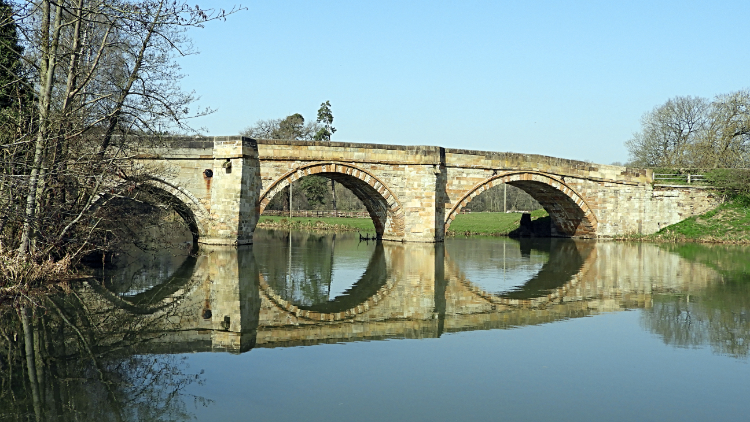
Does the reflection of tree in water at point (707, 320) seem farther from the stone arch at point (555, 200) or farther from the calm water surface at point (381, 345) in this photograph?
the stone arch at point (555, 200)

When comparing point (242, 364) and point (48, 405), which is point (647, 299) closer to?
point (242, 364)

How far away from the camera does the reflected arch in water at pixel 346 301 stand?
33.8 feet

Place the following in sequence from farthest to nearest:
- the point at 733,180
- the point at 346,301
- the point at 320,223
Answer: the point at 320,223
the point at 733,180
the point at 346,301

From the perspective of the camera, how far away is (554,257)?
20641mm

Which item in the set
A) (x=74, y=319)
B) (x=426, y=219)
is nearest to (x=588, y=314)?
(x=74, y=319)

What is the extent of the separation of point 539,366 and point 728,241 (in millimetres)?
23484

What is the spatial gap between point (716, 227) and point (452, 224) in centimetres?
1178

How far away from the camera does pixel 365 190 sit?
2434 centimetres

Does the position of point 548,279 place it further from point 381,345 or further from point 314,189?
point 314,189

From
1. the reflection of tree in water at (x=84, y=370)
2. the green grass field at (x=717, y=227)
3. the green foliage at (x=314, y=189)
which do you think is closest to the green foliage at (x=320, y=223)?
the green foliage at (x=314, y=189)

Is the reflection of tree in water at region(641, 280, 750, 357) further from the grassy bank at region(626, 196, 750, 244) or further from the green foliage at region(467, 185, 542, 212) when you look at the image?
the green foliage at region(467, 185, 542, 212)

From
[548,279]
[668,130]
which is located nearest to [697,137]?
[668,130]

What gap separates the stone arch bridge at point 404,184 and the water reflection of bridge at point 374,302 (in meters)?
2.82

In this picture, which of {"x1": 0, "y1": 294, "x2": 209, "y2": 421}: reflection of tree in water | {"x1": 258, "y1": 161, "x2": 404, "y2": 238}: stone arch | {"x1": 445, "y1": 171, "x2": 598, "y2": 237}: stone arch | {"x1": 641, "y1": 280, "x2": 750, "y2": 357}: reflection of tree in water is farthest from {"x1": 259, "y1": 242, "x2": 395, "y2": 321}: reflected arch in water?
{"x1": 445, "y1": 171, "x2": 598, "y2": 237}: stone arch
